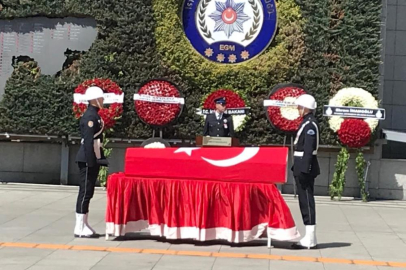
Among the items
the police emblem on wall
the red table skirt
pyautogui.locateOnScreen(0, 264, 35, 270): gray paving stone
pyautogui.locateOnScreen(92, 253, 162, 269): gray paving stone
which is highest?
the police emblem on wall

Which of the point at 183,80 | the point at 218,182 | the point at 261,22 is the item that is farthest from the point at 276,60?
the point at 218,182

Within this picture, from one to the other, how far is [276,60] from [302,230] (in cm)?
525

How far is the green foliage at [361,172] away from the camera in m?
14.0

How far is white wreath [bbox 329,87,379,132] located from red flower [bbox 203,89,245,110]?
1867 mm

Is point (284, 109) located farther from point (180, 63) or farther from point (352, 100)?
point (180, 63)

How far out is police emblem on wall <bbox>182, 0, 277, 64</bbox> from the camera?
48.6 feet

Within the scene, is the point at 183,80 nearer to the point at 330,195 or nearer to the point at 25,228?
the point at 330,195

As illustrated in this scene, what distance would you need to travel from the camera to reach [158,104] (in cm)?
1432

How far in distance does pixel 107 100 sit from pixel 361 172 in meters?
5.40

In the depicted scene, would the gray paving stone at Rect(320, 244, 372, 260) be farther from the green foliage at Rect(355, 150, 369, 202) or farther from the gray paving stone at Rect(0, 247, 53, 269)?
the green foliage at Rect(355, 150, 369, 202)

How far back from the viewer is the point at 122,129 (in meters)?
14.7

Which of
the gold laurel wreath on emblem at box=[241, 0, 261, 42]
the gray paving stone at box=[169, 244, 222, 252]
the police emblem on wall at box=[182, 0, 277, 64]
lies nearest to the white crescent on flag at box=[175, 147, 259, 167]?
the gray paving stone at box=[169, 244, 222, 252]

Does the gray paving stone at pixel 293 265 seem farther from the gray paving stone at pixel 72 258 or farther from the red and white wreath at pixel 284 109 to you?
the red and white wreath at pixel 284 109

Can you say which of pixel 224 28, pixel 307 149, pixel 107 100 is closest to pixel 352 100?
pixel 224 28
